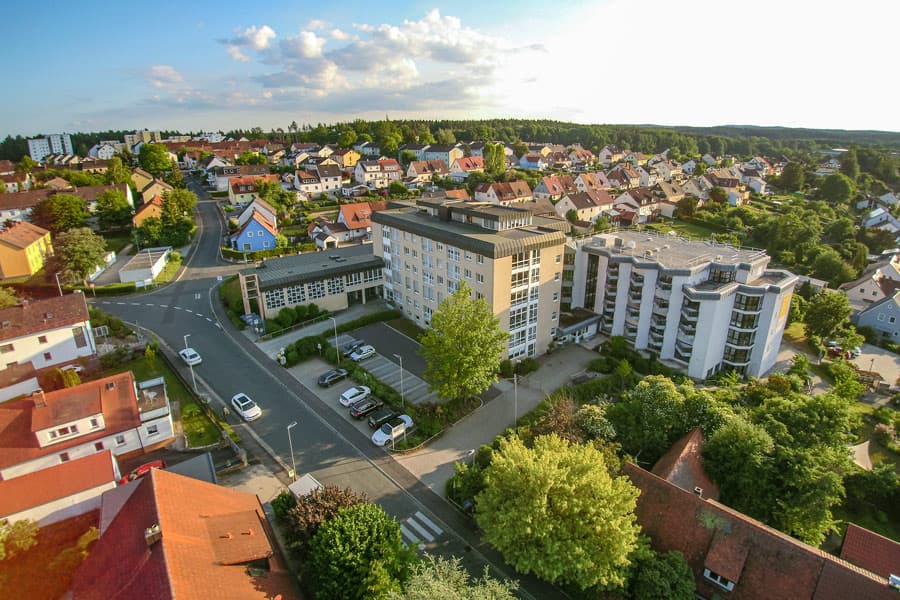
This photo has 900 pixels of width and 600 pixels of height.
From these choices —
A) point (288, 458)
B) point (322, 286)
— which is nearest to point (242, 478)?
point (288, 458)

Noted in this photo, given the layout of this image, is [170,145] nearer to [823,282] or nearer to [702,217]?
[702,217]

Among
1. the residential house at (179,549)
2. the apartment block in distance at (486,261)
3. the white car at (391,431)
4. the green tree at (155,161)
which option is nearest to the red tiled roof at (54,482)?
the residential house at (179,549)

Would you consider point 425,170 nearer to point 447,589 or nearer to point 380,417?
point 380,417

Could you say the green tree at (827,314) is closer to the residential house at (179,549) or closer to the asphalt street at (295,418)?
the asphalt street at (295,418)

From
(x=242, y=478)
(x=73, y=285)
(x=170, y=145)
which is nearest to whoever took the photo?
(x=242, y=478)

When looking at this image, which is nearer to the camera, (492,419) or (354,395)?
(492,419)

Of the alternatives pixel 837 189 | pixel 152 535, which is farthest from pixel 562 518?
pixel 837 189

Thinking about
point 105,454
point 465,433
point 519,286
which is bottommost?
point 465,433
